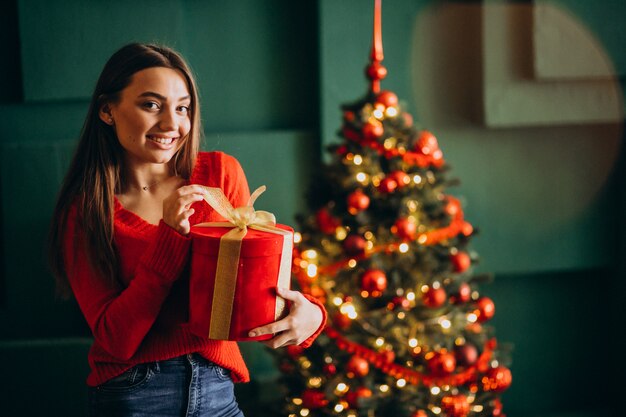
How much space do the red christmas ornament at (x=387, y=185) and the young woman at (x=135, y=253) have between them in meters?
0.77

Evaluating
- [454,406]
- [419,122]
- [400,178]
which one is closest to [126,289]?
[400,178]

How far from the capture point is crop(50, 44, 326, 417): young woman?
3.81 feet

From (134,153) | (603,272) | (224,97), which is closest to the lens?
(134,153)

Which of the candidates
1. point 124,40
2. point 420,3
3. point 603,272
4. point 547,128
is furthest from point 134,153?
point 603,272

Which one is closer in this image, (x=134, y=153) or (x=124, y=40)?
(x=134, y=153)

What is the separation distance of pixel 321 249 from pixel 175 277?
1.01 m

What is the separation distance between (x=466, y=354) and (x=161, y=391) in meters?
1.10

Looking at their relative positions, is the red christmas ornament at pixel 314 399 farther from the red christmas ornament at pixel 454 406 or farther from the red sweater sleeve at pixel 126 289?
the red sweater sleeve at pixel 126 289

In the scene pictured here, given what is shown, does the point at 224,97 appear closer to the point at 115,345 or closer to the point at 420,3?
the point at 420,3

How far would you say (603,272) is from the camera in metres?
2.95

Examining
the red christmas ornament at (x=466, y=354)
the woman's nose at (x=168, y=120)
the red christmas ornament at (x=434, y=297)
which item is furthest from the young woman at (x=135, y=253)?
the red christmas ornament at (x=466, y=354)

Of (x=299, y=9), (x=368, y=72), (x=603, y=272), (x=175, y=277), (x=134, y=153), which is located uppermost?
(x=299, y=9)

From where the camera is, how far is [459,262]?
2033mm

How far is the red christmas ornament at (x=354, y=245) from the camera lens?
1.97m
